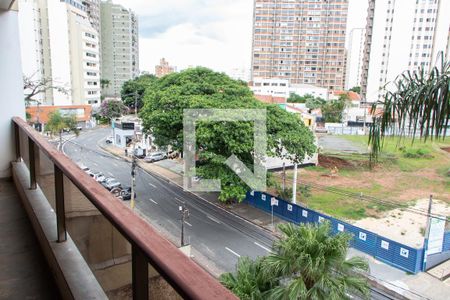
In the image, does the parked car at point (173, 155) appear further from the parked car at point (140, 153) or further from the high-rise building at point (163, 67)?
the high-rise building at point (163, 67)

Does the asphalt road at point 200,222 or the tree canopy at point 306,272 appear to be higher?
the tree canopy at point 306,272

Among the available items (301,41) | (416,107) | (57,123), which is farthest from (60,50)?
(301,41)

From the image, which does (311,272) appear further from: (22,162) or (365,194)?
(365,194)

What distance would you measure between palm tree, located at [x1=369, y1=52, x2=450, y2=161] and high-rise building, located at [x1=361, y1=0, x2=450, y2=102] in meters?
25.2

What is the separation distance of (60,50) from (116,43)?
19784 millimetres

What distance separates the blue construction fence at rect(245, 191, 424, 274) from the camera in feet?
22.7

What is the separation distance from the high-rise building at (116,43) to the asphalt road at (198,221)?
26.6m

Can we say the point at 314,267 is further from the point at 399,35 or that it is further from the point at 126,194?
the point at 399,35

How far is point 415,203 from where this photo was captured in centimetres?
1162

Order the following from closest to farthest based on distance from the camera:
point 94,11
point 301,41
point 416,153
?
point 416,153 < point 94,11 < point 301,41

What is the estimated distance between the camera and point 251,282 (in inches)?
149

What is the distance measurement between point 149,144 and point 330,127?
15.5 meters

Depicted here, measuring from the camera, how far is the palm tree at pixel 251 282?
3.58m

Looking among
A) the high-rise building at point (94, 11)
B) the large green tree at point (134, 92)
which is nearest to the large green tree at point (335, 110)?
the large green tree at point (134, 92)
